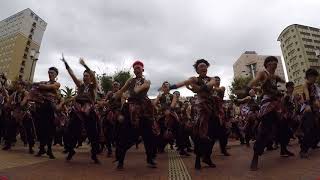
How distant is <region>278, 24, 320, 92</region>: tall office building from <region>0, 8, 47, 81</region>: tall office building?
191ft

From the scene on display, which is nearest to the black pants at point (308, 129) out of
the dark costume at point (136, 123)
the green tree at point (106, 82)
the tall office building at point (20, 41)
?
the dark costume at point (136, 123)

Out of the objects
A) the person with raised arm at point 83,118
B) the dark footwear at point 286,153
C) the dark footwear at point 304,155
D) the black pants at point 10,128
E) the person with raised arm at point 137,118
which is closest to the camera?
the person with raised arm at point 137,118

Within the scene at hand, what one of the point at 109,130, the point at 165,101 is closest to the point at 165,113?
the point at 165,101

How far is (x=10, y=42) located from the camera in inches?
2980

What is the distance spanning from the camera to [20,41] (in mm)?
72500

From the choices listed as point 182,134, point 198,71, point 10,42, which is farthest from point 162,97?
point 10,42

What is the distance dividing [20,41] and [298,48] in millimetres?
62768

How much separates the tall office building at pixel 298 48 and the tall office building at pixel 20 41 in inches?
2289

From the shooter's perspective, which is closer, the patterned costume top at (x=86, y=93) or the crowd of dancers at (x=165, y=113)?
the crowd of dancers at (x=165, y=113)

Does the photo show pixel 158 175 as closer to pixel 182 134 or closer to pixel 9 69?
pixel 182 134

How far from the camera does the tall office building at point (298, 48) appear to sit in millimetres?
74438

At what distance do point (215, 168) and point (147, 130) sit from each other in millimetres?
1336

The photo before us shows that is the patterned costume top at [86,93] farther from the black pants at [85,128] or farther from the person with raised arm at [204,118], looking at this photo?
the person with raised arm at [204,118]

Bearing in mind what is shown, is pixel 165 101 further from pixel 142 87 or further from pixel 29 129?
pixel 29 129
